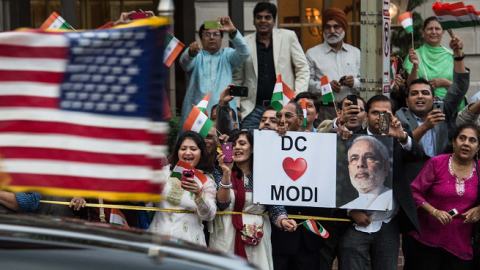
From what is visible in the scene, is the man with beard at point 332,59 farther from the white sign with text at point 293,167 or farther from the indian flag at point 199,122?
the indian flag at point 199,122

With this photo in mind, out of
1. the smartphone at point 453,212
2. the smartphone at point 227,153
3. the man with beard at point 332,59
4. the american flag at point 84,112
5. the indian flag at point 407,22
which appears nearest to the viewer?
the american flag at point 84,112

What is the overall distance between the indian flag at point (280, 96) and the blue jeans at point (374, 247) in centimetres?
127

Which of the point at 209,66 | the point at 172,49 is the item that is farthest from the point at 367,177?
the point at 209,66

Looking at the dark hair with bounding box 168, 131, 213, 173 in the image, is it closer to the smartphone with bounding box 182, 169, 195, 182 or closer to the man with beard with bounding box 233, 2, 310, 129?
the smartphone with bounding box 182, 169, 195, 182

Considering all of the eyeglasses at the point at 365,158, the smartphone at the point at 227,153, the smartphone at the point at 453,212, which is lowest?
the smartphone at the point at 453,212

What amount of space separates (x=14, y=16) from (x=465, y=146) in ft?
27.2

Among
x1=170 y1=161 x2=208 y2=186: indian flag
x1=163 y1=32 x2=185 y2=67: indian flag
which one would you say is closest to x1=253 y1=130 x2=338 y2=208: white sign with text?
Result: x1=170 y1=161 x2=208 y2=186: indian flag

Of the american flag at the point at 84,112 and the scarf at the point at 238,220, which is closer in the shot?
the american flag at the point at 84,112

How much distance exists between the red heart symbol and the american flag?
2.66 meters

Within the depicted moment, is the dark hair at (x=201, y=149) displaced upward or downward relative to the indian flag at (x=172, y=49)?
downward

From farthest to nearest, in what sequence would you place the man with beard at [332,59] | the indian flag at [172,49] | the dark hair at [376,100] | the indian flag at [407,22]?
1. the man with beard at [332,59]
2. the indian flag at [407,22]
3. the indian flag at [172,49]
4. the dark hair at [376,100]

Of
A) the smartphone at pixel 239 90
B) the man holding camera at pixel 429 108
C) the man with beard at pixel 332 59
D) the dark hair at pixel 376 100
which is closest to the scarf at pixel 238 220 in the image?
the smartphone at pixel 239 90

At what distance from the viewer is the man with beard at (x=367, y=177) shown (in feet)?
17.9

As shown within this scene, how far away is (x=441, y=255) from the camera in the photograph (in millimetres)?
5727
